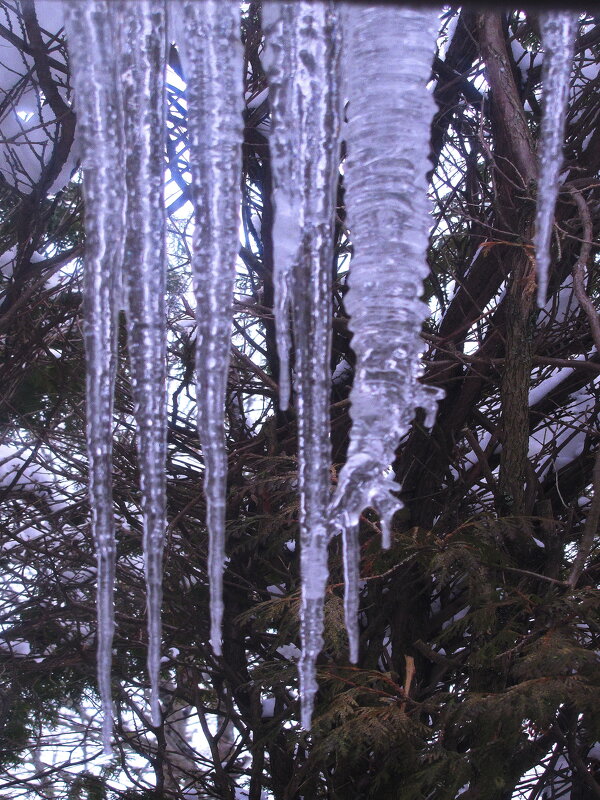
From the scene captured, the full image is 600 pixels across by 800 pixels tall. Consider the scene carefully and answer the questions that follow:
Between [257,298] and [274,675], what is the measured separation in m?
1.54

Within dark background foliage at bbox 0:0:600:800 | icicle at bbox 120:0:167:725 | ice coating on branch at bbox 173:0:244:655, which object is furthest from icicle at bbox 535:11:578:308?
dark background foliage at bbox 0:0:600:800

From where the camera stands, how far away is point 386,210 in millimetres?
1124

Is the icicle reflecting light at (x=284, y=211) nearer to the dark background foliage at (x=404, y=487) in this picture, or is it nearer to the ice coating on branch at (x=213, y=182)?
the ice coating on branch at (x=213, y=182)

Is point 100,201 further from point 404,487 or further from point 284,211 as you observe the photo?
point 404,487

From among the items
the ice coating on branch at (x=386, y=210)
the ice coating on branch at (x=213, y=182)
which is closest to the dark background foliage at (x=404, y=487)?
the ice coating on branch at (x=386, y=210)

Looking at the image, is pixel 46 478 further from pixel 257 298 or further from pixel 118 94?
pixel 118 94

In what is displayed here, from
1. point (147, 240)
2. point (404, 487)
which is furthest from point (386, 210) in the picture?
point (404, 487)

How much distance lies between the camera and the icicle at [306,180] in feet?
3.39

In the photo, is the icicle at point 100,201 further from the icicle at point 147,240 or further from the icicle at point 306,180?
the icicle at point 306,180

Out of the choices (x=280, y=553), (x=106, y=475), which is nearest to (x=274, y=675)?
(x=280, y=553)

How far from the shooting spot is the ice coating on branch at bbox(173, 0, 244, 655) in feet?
3.42

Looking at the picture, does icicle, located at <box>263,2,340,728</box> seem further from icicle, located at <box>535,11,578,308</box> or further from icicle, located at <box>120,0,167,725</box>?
icicle, located at <box>535,11,578,308</box>

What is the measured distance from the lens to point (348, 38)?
111cm

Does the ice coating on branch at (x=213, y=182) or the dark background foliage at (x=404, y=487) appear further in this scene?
the dark background foliage at (x=404, y=487)
